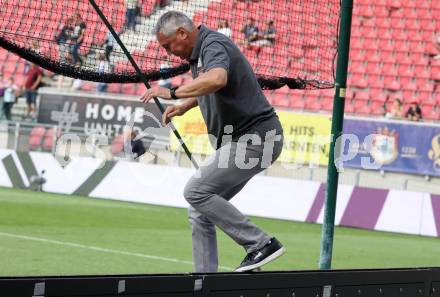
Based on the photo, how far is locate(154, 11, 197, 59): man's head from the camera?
767 centimetres

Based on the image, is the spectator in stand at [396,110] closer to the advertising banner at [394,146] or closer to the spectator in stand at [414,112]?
the spectator in stand at [414,112]

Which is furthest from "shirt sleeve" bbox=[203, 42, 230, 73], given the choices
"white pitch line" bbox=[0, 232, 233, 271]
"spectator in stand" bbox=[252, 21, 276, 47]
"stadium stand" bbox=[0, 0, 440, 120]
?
"stadium stand" bbox=[0, 0, 440, 120]

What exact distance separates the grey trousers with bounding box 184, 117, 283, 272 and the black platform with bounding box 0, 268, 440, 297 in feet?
1.70

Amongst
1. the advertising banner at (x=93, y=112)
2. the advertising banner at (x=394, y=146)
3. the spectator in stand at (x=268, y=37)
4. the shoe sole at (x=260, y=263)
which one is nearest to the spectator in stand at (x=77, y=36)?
the shoe sole at (x=260, y=263)

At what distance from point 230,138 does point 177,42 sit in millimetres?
896

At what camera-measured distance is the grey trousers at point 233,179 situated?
26.4 feet

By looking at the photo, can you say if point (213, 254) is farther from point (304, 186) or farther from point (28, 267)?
point (304, 186)

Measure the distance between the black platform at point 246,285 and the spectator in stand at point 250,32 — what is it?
26.6 ft

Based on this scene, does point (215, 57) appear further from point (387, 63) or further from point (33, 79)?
point (33, 79)

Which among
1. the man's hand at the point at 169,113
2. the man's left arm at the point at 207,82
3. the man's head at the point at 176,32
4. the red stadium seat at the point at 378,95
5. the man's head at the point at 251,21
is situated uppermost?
the man's head at the point at 251,21

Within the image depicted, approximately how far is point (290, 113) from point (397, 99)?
8.17 ft

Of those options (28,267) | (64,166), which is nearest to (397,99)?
(64,166)

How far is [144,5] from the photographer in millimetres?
12852

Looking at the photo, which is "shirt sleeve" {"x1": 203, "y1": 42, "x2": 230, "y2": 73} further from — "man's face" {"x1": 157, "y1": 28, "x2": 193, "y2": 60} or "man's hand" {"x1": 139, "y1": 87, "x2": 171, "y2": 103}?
"man's hand" {"x1": 139, "y1": 87, "x2": 171, "y2": 103}
